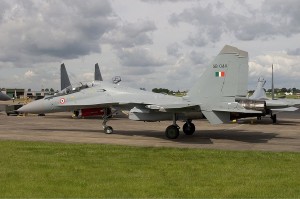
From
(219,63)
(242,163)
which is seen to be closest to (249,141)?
(219,63)

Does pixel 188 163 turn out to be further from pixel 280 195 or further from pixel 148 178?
pixel 280 195

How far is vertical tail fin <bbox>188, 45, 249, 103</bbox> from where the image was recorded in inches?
633

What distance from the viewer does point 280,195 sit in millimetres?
6895

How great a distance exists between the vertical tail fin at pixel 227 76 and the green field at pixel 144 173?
4.32 m

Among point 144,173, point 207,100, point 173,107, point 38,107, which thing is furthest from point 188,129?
point 144,173

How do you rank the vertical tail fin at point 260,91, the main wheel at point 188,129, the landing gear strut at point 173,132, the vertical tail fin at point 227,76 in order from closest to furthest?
1. the vertical tail fin at point 227,76
2. the landing gear strut at point 173,132
3. the main wheel at point 188,129
4. the vertical tail fin at point 260,91

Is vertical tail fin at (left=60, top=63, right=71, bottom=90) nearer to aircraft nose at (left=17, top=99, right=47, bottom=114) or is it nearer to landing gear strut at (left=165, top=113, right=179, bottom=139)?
aircraft nose at (left=17, top=99, right=47, bottom=114)

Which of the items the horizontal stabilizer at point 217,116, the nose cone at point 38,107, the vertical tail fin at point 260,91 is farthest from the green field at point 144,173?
the vertical tail fin at point 260,91

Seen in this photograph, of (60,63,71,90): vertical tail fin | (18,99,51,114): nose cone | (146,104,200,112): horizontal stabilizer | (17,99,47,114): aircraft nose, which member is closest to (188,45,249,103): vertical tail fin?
(146,104,200,112): horizontal stabilizer

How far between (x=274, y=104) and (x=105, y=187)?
15.4 meters

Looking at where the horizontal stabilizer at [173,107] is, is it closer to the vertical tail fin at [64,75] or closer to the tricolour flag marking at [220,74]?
the tricolour flag marking at [220,74]

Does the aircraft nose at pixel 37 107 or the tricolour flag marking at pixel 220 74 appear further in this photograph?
the aircraft nose at pixel 37 107

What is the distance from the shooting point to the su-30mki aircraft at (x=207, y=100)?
1584cm

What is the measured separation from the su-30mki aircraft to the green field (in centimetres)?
367
